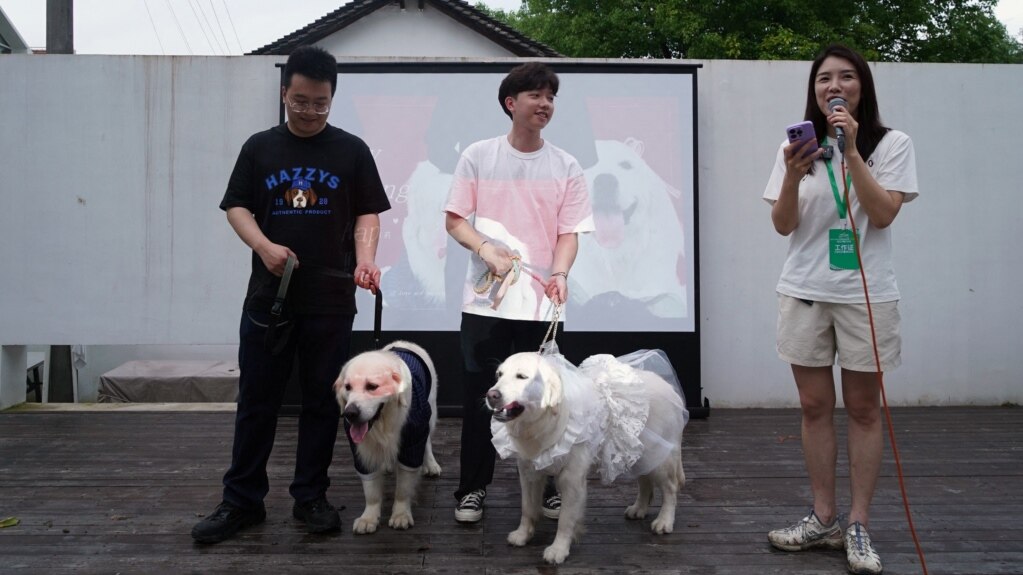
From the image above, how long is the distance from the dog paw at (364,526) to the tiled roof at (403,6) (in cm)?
1224

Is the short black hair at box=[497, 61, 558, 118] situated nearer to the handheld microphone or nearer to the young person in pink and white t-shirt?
the young person in pink and white t-shirt

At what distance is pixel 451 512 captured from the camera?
10.4 ft

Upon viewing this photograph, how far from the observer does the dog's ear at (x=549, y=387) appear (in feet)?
8.12

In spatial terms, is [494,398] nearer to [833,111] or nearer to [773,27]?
[833,111]

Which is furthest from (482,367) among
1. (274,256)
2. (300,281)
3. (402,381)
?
(274,256)

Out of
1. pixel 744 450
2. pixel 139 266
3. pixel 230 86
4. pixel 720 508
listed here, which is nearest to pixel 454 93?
pixel 230 86

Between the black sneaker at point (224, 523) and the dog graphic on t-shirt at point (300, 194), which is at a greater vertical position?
the dog graphic on t-shirt at point (300, 194)

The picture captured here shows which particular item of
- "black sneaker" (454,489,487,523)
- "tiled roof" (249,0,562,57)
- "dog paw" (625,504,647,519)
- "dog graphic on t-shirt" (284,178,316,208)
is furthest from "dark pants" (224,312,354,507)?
"tiled roof" (249,0,562,57)

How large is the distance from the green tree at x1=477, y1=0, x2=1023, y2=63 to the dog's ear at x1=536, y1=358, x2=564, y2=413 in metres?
16.5

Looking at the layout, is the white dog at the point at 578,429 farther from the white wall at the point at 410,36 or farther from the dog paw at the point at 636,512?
the white wall at the point at 410,36

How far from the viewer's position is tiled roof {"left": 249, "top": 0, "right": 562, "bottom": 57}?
1377 cm

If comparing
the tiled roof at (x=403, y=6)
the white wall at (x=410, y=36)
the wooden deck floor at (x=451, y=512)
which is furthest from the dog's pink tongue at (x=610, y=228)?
the white wall at (x=410, y=36)

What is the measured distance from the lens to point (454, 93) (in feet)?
17.4

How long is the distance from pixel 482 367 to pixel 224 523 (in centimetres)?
112
